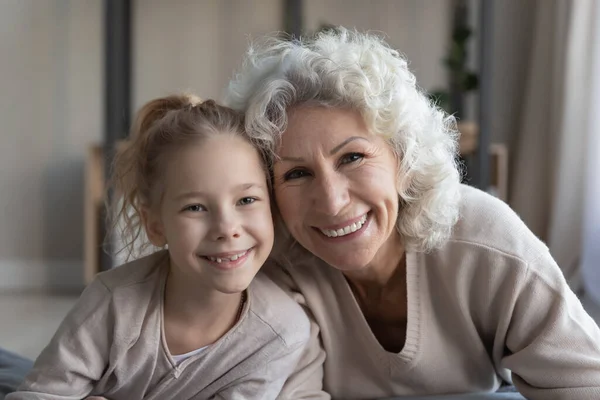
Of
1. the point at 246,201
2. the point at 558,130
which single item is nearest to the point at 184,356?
the point at 246,201

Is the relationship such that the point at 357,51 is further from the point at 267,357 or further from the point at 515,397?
the point at 515,397

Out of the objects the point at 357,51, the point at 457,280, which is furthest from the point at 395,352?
the point at 357,51

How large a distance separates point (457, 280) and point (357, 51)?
462 mm

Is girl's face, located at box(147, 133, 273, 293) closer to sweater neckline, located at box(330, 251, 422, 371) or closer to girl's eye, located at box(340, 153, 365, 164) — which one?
girl's eye, located at box(340, 153, 365, 164)

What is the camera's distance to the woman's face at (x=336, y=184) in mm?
1365

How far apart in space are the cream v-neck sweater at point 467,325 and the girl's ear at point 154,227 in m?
0.25

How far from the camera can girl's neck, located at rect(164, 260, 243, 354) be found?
4.78 feet

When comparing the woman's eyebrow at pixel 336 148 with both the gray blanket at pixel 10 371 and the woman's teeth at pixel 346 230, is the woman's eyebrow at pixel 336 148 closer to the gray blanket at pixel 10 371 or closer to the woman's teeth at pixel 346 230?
the woman's teeth at pixel 346 230

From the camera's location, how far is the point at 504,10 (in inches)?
166

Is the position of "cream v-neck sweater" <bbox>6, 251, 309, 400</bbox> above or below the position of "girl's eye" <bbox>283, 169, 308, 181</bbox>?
below

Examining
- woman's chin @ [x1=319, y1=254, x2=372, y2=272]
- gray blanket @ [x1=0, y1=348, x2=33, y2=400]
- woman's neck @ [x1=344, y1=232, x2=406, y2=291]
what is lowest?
gray blanket @ [x1=0, y1=348, x2=33, y2=400]

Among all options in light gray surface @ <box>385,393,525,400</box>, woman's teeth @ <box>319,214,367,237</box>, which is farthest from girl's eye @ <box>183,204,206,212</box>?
light gray surface @ <box>385,393,525,400</box>

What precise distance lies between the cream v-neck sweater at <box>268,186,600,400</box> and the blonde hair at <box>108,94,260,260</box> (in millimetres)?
318

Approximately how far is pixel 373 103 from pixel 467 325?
462 mm
